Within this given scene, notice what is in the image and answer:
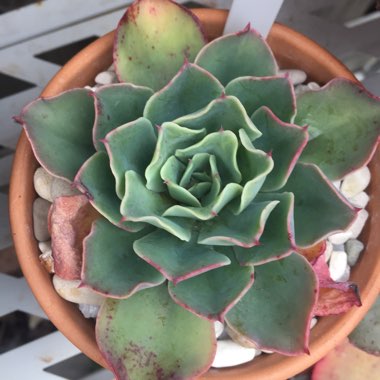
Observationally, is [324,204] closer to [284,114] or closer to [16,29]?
[284,114]

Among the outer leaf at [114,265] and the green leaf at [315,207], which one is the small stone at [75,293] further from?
the green leaf at [315,207]

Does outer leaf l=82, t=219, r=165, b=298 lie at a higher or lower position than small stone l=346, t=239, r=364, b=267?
higher

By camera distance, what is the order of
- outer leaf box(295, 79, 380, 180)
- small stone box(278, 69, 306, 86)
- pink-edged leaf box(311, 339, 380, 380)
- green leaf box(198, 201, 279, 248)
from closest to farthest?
1. green leaf box(198, 201, 279, 248)
2. outer leaf box(295, 79, 380, 180)
3. small stone box(278, 69, 306, 86)
4. pink-edged leaf box(311, 339, 380, 380)

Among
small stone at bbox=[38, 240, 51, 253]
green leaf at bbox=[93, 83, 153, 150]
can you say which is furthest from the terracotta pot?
green leaf at bbox=[93, 83, 153, 150]

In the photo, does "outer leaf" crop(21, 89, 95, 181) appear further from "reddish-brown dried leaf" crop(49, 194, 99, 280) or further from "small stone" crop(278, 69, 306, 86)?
"small stone" crop(278, 69, 306, 86)

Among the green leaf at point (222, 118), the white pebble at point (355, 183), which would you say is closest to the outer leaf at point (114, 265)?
the green leaf at point (222, 118)

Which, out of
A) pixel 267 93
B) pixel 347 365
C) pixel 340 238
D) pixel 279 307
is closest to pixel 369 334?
pixel 347 365

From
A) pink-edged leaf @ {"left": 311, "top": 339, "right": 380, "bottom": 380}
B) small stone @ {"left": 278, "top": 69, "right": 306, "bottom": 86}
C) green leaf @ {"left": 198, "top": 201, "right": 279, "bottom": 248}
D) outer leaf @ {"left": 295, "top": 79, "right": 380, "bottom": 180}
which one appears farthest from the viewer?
pink-edged leaf @ {"left": 311, "top": 339, "right": 380, "bottom": 380}

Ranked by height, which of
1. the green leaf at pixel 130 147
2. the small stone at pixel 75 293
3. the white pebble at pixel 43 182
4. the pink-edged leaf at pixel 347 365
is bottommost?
the pink-edged leaf at pixel 347 365

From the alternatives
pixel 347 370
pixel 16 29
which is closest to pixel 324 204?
pixel 347 370
